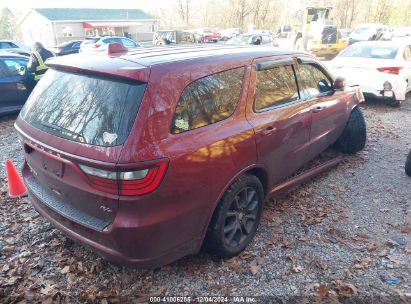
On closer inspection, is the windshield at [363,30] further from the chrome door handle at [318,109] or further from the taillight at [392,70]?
the chrome door handle at [318,109]

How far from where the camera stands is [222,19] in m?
57.4

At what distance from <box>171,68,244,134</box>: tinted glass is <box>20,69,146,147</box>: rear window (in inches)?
13.1

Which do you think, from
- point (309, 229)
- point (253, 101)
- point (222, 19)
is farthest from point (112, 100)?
point (222, 19)

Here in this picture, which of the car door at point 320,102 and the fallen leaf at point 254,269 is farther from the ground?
the car door at point 320,102

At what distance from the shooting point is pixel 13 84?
23.1 ft

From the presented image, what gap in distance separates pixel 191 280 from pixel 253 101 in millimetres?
1648

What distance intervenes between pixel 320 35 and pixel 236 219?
19664 millimetres

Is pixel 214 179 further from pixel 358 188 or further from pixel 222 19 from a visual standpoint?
pixel 222 19

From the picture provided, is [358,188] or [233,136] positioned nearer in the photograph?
[233,136]

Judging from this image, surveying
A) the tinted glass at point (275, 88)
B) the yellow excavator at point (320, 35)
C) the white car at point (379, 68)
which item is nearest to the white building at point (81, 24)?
the yellow excavator at point (320, 35)

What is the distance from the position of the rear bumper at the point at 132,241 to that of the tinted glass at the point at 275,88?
138 cm

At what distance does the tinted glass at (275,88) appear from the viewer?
2992 mm

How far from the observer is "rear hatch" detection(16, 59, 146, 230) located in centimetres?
210

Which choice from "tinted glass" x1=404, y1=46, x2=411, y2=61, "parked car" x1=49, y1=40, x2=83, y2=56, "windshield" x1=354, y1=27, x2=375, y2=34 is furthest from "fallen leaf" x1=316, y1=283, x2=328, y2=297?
"windshield" x1=354, y1=27, x2=375, y2=34
